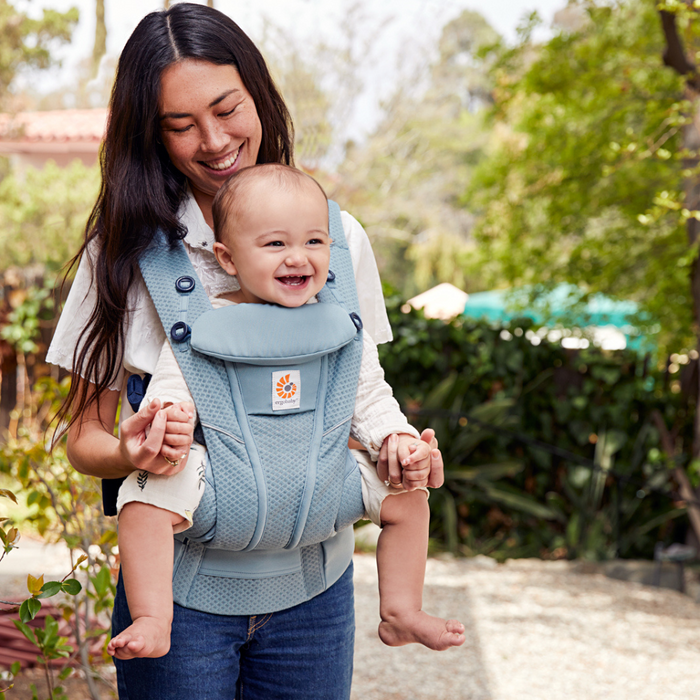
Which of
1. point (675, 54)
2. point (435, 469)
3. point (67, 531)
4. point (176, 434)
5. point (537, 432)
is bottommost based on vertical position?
point (537, 432)

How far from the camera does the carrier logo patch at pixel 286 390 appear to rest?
1205mm

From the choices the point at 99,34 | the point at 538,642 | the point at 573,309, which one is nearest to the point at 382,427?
the point at 538,642

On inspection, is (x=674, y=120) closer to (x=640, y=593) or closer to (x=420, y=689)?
(x=640, y=593)

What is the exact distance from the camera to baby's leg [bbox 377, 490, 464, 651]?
50.5 inches

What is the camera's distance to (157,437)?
1.06m

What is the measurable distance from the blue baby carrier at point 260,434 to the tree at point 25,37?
1618cm

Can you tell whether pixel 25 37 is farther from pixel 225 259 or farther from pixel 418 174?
pixel 225 259

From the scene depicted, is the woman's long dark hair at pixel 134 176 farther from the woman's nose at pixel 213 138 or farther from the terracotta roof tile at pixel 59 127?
the terracotta roof tile at pixel 59 127

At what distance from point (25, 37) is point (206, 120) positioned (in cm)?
1664

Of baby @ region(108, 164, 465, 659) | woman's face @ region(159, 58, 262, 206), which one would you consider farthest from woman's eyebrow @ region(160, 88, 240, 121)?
baby @ region(108, 164, 465, 659)

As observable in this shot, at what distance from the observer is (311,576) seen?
131cm

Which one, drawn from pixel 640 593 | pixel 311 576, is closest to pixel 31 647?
pixel 311 576

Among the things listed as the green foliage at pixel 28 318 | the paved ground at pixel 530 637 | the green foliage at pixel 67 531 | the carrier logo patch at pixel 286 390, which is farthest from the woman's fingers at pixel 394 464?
the green foliage at pixel 28 318

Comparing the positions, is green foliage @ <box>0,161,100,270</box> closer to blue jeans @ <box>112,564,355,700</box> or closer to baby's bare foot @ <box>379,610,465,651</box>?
blue jeans @ <box>112,564,355,700</box>
